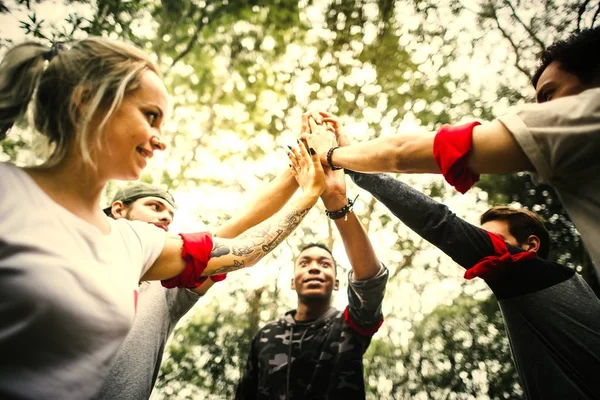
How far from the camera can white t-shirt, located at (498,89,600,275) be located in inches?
48.2

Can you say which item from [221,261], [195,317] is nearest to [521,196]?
[221,261]

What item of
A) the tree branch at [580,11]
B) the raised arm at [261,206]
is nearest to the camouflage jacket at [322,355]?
the raised arm at [261,206]

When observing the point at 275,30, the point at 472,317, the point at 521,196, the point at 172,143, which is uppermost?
the point at 275,30

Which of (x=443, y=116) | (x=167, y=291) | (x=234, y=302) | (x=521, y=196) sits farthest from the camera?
(x=234, y=302)

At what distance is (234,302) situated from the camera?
9.52 m

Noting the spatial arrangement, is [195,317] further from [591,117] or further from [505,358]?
[591,117]

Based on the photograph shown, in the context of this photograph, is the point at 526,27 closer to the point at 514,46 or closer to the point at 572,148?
the point at 514,46

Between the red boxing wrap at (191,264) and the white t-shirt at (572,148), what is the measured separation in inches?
61.7

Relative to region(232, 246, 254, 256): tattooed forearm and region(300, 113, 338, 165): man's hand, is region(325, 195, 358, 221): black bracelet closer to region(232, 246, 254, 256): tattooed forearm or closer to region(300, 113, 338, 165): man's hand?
region(300, 113, 338, 165): man's hand

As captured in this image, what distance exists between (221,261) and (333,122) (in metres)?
1.95

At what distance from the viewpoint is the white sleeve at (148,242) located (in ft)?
4.98

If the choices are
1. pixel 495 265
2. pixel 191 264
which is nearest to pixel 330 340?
pixel 495 265

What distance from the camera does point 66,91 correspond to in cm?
132

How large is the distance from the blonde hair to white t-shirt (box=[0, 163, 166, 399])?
0.78 ft
